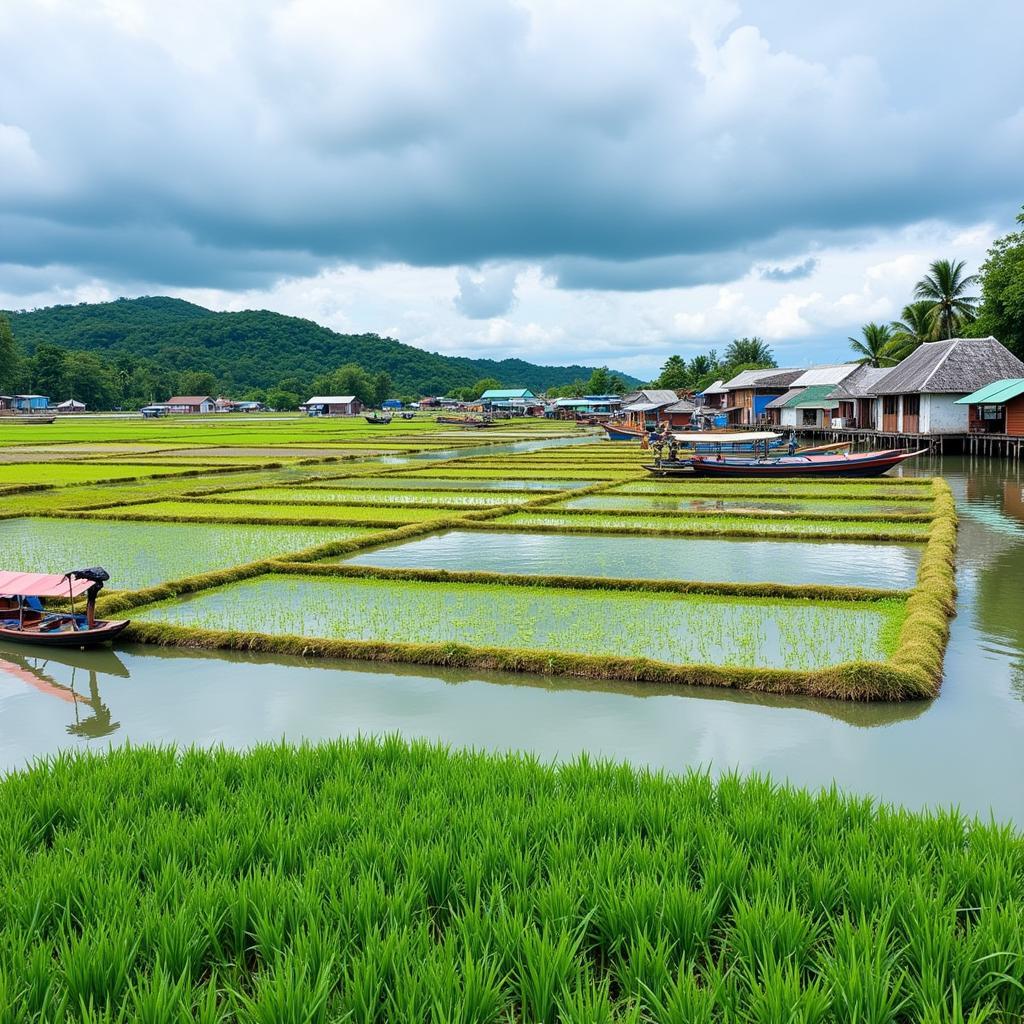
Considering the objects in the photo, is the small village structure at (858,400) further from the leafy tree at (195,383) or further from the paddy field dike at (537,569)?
the leafy tree at (195,383)

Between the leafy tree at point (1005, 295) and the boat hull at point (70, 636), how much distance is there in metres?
43.5

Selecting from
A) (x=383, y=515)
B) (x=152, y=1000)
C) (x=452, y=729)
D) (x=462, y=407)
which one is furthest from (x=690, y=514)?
(x=462, y=407)

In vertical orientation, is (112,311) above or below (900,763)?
above

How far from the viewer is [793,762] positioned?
6.00 m

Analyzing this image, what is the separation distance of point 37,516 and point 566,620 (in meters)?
14.2

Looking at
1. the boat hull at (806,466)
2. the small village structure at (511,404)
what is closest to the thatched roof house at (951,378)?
the boat hull at (806,466)

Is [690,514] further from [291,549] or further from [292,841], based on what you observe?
[292,841]

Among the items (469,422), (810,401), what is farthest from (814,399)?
(469,422)

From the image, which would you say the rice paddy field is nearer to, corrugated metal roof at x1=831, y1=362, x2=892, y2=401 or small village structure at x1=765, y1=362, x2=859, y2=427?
corrugated metal roof at x1=831, y1=362, x2=892, y2=401

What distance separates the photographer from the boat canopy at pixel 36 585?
9.41 meters

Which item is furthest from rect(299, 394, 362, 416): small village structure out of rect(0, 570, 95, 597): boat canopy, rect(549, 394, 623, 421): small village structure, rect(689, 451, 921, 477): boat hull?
rect(0, 570, 95, 597): boat canopy

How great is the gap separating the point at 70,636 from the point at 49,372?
112 metres

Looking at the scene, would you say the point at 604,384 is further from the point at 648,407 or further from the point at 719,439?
the point at 719,439

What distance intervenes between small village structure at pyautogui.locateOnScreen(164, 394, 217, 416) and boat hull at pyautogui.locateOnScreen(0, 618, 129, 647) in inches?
4320
